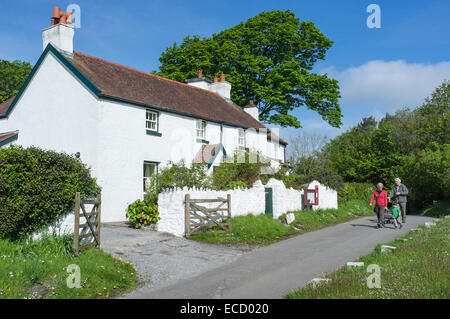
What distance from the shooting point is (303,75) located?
107 ft

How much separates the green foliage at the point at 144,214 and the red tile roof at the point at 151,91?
17.2 ft

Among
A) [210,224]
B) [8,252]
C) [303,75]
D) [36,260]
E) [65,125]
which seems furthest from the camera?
[303,75]

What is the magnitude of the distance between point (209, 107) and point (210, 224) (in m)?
11.9

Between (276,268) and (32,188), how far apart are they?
19.8 ft

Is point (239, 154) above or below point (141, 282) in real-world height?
above

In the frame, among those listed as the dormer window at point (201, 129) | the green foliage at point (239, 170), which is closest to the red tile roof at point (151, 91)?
the dormer window at point (201, 129)

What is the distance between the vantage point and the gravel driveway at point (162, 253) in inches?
349

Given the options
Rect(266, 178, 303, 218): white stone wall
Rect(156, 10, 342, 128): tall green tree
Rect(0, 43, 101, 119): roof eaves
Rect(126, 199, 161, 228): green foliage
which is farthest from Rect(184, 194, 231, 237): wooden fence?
Rect(156, 10, 342, 128): tall green tree

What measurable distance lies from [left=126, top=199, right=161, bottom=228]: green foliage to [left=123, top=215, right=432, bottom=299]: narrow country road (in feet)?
14.1

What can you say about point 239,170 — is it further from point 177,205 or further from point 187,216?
point 187,216

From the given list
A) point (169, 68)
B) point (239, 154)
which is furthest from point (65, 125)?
point (169, 68)
